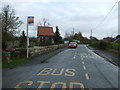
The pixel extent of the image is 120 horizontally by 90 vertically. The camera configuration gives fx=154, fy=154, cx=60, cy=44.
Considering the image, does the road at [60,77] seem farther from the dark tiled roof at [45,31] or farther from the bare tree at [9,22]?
the dark tiled roof at [45,31]

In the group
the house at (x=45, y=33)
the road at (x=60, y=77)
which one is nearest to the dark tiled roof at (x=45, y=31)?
the house at (x=45, y=33)

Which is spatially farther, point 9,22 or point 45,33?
point 45,33

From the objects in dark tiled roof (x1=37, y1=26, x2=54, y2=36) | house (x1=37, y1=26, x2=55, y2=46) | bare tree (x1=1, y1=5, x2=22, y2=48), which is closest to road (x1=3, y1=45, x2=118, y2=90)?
bare tree (x1=1, y1=5, x2=22, y2=48)

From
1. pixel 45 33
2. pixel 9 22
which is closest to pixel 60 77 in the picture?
pixel 9 22

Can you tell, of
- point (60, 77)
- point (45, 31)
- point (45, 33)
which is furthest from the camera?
point (45, 31)

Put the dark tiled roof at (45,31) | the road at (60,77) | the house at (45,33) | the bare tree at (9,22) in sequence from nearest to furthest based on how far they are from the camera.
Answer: the road at (60,77) < the bare tree at (9,22) < the house at (45,33) < the dark tiled roof at (45,31)

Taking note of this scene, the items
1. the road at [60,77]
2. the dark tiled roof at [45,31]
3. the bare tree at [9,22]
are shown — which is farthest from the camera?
the dark tiled roof at [45,31]

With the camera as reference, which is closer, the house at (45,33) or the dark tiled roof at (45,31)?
the house at (45,33)

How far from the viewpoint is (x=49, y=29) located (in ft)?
227

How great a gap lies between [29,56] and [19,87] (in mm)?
10526

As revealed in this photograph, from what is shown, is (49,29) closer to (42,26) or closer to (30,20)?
(42,26)

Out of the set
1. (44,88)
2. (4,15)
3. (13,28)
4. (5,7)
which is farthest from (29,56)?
(44,88)

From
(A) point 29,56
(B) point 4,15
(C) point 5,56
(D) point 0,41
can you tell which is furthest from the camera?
(B) point 4,15

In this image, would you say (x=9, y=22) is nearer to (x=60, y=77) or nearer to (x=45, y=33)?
(x=60, y=77)
